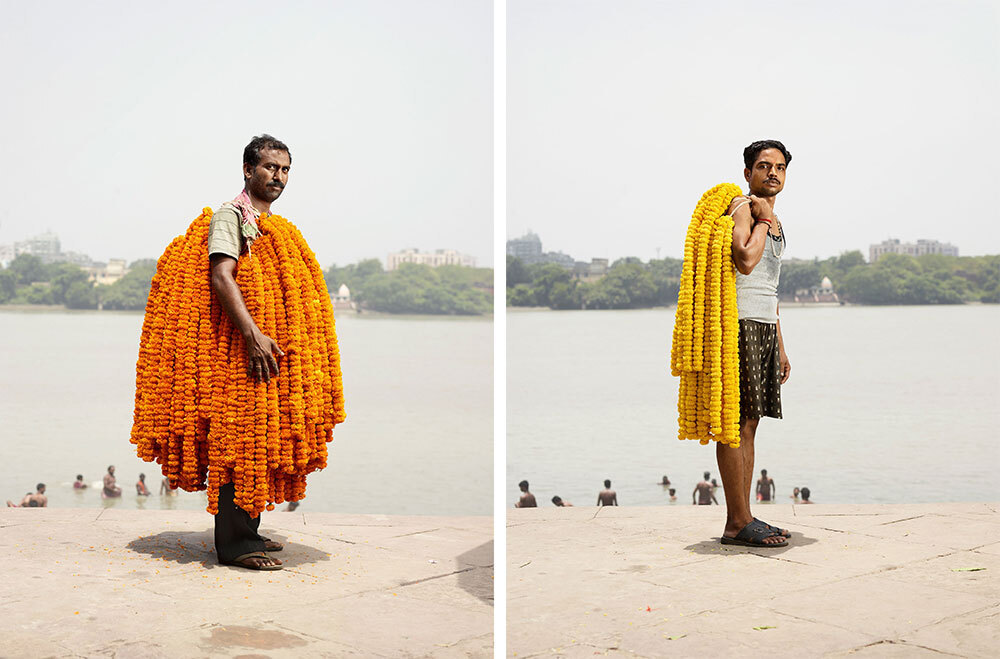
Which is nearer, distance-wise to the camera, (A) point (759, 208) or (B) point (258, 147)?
(B) point (258, 147)

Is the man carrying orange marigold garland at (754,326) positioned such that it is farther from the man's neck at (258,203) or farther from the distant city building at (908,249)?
the distant city building at (908,249)

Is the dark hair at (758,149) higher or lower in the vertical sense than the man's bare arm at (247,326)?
higher

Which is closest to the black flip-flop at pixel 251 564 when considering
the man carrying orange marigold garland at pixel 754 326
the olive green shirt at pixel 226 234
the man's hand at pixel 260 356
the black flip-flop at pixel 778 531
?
the man's hand at pixel 260 356

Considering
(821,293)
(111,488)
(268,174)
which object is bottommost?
(111,488)

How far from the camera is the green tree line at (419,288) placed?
40.9 meters

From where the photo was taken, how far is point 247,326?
4426 mm

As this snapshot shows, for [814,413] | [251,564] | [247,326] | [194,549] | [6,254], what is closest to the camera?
[247,326]

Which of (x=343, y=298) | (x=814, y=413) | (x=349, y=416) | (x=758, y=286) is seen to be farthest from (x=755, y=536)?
(x=343, y=298)

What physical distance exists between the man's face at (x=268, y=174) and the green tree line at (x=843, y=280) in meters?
30.7

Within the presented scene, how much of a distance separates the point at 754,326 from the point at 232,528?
2.42 metres

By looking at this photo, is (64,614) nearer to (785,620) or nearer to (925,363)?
(785,620)

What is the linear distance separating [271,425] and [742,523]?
210cm

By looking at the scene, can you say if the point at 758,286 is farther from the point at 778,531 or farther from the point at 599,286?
the point at 599,286

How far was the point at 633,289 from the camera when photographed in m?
40.2
